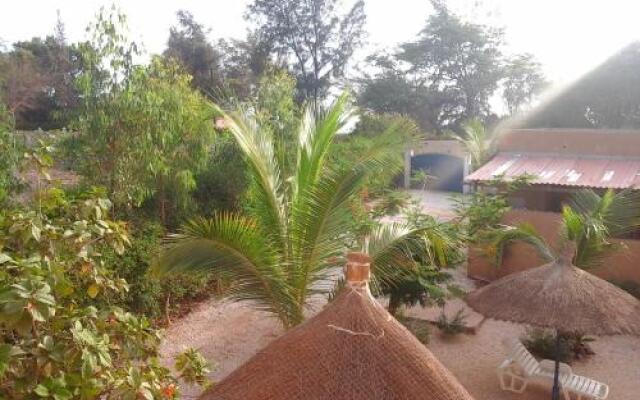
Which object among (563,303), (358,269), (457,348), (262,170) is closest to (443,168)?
(457,348)

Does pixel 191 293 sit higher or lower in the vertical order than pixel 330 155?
lower

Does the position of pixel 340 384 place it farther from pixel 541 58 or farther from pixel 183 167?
pixel 541 58

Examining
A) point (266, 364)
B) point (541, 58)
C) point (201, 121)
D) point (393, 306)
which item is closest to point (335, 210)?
point (266, 364)

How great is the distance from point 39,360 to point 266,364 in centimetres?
132

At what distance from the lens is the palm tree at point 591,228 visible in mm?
7211

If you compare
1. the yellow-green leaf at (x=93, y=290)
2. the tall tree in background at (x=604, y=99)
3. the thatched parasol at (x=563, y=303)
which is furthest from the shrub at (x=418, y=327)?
the tall tree in background at (x=604, y=99)

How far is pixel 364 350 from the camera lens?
85.3 inches

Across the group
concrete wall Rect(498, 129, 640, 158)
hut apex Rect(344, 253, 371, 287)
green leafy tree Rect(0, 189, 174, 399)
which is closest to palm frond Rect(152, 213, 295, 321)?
green leafy tree Rect(0, 189, 174, 399)

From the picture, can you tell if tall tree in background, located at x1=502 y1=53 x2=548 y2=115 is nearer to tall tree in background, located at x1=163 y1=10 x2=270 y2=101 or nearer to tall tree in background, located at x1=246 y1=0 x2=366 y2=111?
tall tree in background, located at x1=246 y1=0 x2=366 y2=111

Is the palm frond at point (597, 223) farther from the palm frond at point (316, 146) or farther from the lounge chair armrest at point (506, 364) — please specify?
the palm frond at point (316, 146)

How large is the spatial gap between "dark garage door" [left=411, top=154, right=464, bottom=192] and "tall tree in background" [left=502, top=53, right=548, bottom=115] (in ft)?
22.4

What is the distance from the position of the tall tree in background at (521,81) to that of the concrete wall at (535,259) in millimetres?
20617

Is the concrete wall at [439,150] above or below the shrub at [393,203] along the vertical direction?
above

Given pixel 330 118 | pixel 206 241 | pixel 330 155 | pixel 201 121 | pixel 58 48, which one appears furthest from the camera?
pixel 58 48
